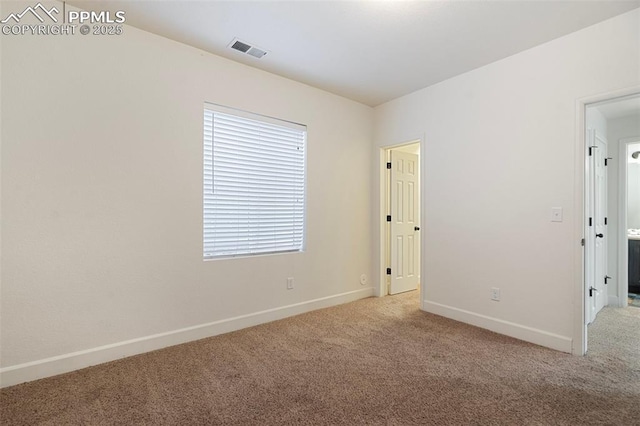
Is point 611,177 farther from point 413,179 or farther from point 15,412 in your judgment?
point 15,412

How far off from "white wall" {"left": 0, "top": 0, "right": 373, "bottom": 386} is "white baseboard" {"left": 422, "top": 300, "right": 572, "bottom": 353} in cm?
182

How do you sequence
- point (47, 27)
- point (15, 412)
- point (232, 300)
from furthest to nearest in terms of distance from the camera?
1. point (232, 300)
2. point (47, 27)
3. point (15, 412)

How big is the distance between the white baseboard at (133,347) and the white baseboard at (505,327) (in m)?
1.48

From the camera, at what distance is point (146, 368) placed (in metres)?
2.32

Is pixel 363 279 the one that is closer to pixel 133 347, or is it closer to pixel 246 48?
pixel 133 347

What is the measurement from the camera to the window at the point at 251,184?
9.91 ft

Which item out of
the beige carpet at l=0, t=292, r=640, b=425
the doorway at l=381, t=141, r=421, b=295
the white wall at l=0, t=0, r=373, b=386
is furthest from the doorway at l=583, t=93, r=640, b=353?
the white wall at l=0, t=0, r=373, b=386

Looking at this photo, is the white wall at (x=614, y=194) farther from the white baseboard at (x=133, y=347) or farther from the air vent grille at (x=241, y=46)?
the air vent grille at (x=241, y=46)

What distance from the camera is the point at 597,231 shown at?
3.49m

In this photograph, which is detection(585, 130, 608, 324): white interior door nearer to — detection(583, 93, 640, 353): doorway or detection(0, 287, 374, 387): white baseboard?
detection(583, 93, 640, 353): doorway

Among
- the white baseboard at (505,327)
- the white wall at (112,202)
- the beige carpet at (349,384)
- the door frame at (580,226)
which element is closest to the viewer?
the beige carpet at (349,384)

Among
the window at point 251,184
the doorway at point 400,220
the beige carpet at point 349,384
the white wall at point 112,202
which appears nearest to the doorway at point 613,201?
the beige carpet at point 349,384

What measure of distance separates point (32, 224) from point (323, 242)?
2.72 m

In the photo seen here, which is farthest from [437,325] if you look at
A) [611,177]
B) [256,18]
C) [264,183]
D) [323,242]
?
[256,18]
